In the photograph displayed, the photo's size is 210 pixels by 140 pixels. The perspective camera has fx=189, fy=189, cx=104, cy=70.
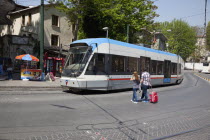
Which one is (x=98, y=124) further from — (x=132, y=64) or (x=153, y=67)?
(x=153, y=67)

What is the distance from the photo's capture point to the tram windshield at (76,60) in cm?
1057

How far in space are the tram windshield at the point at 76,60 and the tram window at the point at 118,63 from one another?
1.98 m

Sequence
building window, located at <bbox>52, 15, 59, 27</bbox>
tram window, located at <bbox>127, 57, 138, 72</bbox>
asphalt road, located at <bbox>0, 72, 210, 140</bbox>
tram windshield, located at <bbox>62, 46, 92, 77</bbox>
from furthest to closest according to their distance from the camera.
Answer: building window, located at <bbox>52, 15, 59, 27</bbox> → tram window, located at <bbox>127, 57, 138, 72</bbox> → tram windshield, located at <bbox>62, 46, 92, 77</bbox> → asphalt road, located at <bbox>0, 72, 210, 140</bbox>

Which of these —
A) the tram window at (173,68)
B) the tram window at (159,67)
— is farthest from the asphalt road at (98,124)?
the tram window at (173,68)

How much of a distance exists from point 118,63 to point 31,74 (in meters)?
8.46

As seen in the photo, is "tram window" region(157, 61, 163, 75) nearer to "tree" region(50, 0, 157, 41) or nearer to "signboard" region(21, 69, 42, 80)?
"tree" region(50, 0, 157, 41)

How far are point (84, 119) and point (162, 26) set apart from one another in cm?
5545

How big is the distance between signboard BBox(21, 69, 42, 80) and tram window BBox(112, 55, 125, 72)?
7.82 m

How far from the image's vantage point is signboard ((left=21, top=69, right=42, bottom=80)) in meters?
16.3

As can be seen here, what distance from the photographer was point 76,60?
11.0 metres

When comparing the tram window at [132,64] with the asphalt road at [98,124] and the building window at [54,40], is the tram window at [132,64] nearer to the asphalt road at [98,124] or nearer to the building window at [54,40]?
the asphalt road at [98,124]


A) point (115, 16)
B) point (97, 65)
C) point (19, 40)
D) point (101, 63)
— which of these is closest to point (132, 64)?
point (101, 63)

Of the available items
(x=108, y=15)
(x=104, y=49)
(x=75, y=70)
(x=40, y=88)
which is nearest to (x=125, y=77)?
(x=104, y=49)

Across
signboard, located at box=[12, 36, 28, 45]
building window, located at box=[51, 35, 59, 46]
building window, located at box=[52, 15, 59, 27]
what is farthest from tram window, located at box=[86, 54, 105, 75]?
building window, located at box=[52, 15, 59, 27]
